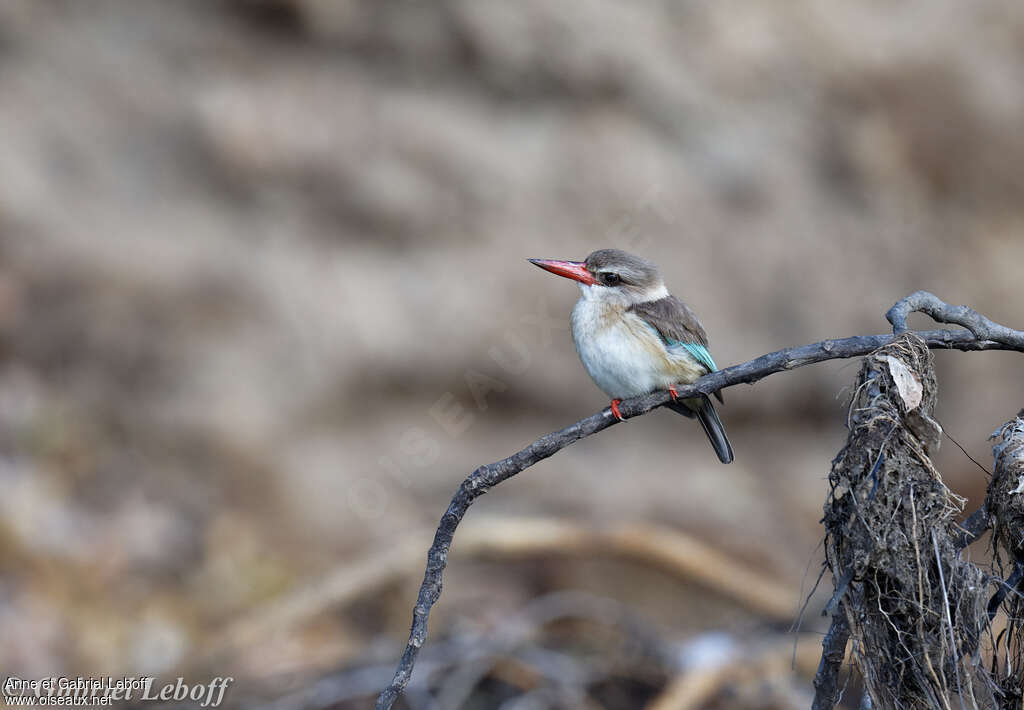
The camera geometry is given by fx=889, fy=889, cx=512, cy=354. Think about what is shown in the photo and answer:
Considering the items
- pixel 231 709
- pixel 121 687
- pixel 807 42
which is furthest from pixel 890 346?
pixel 807 42

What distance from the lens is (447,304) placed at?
5.90 meters

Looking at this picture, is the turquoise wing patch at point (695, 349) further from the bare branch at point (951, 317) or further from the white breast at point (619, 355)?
the bare branch at point (951, 317)

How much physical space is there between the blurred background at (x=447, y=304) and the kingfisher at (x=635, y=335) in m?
2.20

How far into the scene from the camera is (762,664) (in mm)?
4910

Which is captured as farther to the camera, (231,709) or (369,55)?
(369,55)

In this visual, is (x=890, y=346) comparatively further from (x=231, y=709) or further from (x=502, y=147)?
(x=502, y=147)

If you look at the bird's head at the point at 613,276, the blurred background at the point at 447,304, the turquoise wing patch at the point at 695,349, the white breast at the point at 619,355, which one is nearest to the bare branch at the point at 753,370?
the white breast at the point at 619,355

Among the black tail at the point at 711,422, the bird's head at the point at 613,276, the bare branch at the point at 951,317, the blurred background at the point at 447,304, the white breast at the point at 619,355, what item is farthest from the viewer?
the blurred background at the point at 447,304

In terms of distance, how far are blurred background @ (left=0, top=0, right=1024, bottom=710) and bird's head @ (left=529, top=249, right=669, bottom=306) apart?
7.85 ft

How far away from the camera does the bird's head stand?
3.27 m

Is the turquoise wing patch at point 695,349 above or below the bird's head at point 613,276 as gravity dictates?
below

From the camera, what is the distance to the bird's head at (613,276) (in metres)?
3.27

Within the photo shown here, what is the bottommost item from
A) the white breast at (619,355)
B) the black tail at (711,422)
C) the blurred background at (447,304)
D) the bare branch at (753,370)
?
the bare branch at (753,370)

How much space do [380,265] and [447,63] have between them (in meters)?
1.43
